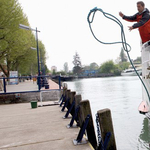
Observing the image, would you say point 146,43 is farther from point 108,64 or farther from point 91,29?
point 108,64

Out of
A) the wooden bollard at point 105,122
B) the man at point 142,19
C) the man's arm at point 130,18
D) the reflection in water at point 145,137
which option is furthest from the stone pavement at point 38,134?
the reflection in water at point 145,137

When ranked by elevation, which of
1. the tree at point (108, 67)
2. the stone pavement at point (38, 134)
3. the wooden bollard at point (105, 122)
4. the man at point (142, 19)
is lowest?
the stone pavement at point (38, 134)

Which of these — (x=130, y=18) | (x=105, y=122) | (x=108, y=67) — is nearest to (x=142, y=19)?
(x=130, y=18)

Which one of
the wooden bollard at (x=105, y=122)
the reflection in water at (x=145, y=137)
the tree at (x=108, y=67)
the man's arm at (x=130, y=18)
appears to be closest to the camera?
the wooden bollard at (x=105, y=122)

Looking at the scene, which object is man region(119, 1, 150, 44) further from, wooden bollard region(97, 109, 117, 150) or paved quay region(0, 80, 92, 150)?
paved quay region(0, 80, 92, 150)

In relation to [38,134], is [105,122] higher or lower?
higher

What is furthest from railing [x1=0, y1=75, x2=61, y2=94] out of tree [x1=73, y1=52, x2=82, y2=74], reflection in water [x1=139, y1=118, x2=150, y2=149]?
tree [x1=73, y1=52, x2=82, y2=74]

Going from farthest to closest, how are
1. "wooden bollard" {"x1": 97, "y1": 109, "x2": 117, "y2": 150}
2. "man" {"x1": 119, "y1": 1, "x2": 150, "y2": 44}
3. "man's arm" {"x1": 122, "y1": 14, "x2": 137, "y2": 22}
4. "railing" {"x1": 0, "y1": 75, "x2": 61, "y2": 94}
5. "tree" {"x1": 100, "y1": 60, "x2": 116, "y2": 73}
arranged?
"tree" {"x1": 100, "y1": 60, "x2": 116, "y2": 73}
"railing" {"x1": 0, "y1": 75, "x2": 61, "y2": 94}
"man's arm" {"x1": 122, "y1": 14, "x2": 137, "y2": 22}
"man" {"x1": 119, "y1": 1, "x2": 150, "y2": 44}
"wooden bollard" {"x1": 97, "y1": 109, "x2": 117, "y2": 150}

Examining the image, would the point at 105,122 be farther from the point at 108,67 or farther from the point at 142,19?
the point at 108,67

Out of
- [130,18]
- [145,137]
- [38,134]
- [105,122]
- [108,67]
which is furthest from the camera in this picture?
[108,67]

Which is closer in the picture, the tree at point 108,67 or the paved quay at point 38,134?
the paved quay at point 38,134

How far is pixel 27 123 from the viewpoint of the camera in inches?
283

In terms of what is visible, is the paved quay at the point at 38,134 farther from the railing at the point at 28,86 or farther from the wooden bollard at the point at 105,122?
the railing at the point at 28,86

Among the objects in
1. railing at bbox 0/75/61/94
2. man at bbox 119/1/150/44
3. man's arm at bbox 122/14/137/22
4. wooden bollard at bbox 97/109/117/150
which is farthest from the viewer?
railing at bbox 0/75/61/94
